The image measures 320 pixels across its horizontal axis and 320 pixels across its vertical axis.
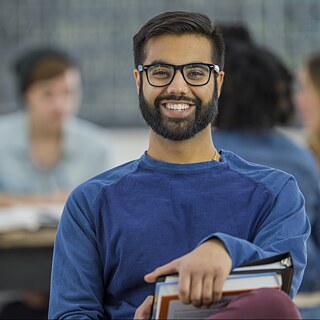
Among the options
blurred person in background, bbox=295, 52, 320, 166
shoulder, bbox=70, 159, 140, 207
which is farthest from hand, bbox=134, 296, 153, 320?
blurred person in background, bbox=295, 52, 320, 166

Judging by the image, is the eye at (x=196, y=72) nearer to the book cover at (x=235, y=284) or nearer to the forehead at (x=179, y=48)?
the forehead at (x=179, y=48)

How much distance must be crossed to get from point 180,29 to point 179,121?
0.15m

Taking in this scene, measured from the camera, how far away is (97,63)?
567 cm

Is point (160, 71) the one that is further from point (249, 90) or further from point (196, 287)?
point (249, 90)

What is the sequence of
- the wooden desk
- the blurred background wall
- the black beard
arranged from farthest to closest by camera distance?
1. the blurred background wall
2. the wooden desk
3. the black beard

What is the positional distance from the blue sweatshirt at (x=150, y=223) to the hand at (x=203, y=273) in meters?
0.12

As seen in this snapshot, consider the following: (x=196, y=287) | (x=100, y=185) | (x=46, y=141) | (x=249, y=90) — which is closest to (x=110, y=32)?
(x=46, y=141)

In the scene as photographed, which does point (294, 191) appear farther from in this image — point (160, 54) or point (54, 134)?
point (54, 134)

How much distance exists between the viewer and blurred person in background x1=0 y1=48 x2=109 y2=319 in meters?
4.35

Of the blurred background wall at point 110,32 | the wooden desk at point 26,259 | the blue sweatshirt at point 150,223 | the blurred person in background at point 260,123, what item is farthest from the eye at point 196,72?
the blurred background wall at point 110,32

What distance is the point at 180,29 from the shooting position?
1.77 metres

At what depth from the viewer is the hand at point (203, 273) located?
5.19 feet

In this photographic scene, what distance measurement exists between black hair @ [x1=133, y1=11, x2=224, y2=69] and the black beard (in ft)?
0.26

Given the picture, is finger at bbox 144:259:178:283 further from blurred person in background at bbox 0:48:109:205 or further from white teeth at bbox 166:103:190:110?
blurred person in background at bbox 0:48:109:205
